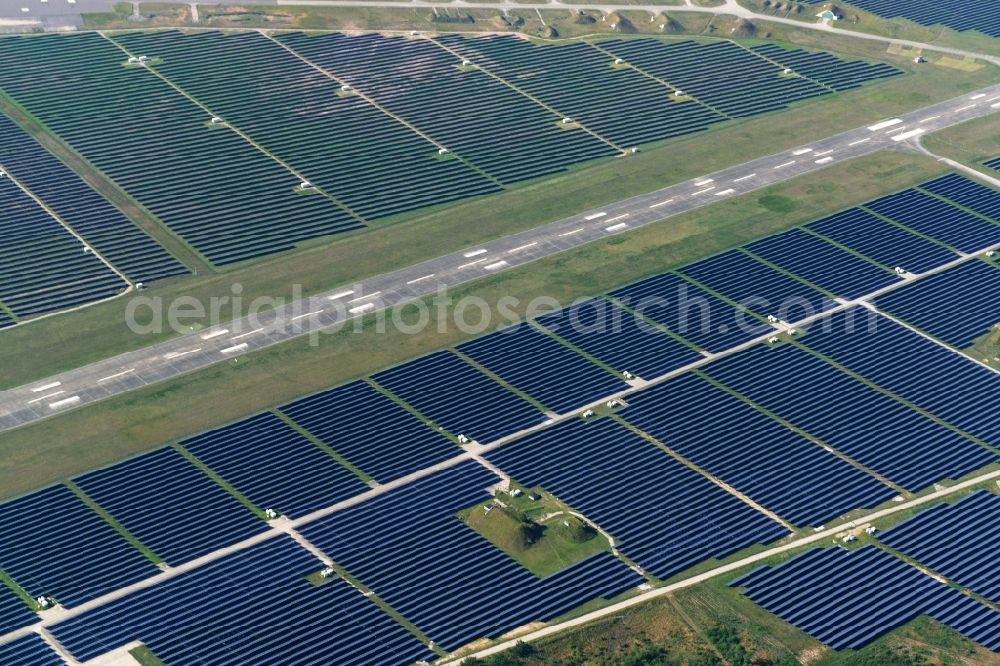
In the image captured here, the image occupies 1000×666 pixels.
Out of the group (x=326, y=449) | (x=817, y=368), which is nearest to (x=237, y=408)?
(x=326, y=449)

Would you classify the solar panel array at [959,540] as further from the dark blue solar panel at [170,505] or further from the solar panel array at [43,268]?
the solar panel array at [43,268]

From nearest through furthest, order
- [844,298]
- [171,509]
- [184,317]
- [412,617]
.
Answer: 1. [412,617]
2. [171,509]
3. [184,317]
4. [844,298]

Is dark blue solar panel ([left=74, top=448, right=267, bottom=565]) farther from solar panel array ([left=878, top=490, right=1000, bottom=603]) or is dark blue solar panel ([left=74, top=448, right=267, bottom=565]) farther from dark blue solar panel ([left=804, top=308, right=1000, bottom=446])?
dark blue solar panel ([left=804, top=308, right=1000, bottom=446])

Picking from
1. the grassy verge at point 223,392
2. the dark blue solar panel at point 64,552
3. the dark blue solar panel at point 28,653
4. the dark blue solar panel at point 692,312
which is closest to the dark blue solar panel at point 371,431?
the grassy verge at point 223,392

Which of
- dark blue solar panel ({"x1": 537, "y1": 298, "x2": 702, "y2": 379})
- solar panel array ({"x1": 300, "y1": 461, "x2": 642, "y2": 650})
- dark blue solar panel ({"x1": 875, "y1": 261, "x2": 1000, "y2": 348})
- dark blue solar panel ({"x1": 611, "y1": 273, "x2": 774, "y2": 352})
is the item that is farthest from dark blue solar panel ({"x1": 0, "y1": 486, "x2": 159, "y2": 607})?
dark blue solar panel ({"x1": 875, "y1": 261, "x2": 1000, "y2": 348})

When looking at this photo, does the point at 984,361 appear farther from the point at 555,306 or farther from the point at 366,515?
the point at 366,515

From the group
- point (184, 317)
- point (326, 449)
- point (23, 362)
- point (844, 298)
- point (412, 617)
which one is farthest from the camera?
point (844, 298)
